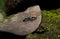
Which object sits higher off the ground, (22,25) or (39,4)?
(39,4)

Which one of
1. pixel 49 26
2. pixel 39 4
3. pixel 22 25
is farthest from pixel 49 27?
pixel 39 4

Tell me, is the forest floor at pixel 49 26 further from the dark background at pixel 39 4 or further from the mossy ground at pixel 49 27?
the dark background at pixel 39 4

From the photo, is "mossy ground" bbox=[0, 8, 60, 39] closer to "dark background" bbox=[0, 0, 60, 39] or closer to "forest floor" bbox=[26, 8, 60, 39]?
"forest floor" bbox=[26, 8, 60, 39]

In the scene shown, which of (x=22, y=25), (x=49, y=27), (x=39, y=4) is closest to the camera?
(x=22, y=25)

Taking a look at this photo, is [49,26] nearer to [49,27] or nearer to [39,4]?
[49,27]

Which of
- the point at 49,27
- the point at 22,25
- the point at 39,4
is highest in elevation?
the point at 39,4

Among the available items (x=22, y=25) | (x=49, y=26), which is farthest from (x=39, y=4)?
(x=22, y=25)

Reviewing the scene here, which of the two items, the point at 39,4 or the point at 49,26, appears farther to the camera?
the point at 39,4

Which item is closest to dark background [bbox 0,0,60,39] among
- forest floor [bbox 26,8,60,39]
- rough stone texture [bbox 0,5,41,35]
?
forest floor [bbox 26,8,60,39]

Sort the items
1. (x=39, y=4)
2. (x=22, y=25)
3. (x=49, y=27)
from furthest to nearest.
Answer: (x=39, y=4) < (x=49, y=27) < (x=22, y=25)

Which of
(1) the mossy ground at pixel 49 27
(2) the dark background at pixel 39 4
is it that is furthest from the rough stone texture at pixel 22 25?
(2) the dark background at pixel 39 4

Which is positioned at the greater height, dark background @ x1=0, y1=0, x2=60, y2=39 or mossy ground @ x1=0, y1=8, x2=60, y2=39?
dark background @ x1=0, y1=0, x2=60, y2=39

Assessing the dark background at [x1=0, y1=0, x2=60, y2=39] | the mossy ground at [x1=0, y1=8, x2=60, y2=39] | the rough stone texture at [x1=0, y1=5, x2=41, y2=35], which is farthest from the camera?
the dark background at [x1=0, y1=0, x2=60, y2=39]
